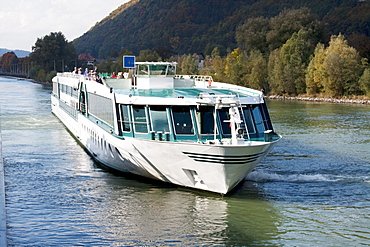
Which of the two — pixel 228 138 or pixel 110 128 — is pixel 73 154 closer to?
pixel 110 128

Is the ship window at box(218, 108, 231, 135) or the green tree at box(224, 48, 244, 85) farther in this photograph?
the green tree at box(224, 48, 244, 85)

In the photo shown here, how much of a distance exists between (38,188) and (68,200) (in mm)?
2511

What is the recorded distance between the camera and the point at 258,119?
75.6 feet

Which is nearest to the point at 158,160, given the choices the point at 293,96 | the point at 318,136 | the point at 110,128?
the point at 110,128

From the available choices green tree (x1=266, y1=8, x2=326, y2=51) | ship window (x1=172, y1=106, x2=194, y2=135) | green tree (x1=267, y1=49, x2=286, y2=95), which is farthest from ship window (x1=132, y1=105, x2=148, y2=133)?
green tree (x1=266, y1=8, x2=326, y2=51)

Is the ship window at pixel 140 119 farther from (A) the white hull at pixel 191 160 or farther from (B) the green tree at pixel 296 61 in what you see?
(B) the green tree at pixel 296 61

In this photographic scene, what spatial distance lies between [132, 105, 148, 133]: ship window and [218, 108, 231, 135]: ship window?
291 cm

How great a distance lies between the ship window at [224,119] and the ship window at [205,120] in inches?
13.0

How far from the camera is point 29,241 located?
56.5ft

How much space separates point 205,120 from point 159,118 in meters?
1.80

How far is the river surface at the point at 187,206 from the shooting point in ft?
58.1

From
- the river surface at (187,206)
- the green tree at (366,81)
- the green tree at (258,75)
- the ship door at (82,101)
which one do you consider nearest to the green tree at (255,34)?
the green tree at (258,75)

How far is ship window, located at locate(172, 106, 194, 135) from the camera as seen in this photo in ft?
71.6

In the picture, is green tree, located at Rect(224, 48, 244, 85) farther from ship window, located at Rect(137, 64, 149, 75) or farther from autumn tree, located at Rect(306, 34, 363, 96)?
ship window, located at Rect(137, 64, 149, 75)
